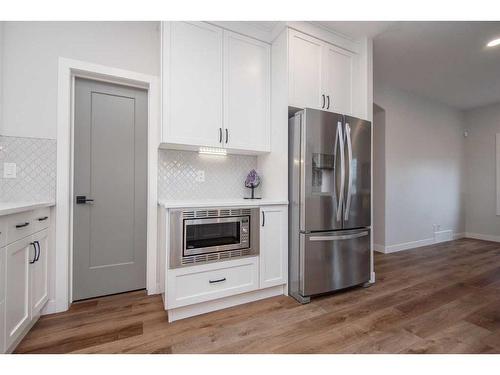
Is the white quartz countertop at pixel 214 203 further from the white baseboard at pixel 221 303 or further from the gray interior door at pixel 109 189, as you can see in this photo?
the white baseboard at pixel 221 303

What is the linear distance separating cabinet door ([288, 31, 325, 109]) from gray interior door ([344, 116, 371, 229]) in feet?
1.38

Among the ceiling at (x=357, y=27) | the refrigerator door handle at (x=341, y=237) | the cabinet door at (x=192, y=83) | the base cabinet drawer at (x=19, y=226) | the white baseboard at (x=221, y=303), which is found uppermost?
the ceiling at (x=357, y=27)

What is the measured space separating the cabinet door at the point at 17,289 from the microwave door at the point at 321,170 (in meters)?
2.04

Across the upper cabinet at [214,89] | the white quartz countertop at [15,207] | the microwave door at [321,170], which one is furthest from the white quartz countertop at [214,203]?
the white quartz countertop at [15,207]

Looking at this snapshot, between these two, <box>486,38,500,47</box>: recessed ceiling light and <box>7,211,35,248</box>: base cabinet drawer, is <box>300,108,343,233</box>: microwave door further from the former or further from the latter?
<box>486,38,500,47</box>: recessed ceiling light

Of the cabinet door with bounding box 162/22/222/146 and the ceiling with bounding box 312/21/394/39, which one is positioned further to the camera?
the ceiling with bounding box 312/21/394/39

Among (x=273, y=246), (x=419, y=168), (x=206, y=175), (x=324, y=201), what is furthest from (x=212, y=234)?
(x=419, y=168)

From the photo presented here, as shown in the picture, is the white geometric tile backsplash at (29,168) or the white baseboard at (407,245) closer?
the white geometric tile backsplash at (29,168)

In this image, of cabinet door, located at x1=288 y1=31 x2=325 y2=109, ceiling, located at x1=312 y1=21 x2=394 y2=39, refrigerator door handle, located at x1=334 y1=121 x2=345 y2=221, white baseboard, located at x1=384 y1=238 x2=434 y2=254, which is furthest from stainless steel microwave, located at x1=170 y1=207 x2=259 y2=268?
white baseboard, located at x1=384 y1=238 x2=434 y2=254

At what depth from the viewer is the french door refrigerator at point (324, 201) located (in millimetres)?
2111

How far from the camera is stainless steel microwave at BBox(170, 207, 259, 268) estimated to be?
180 centimetres
